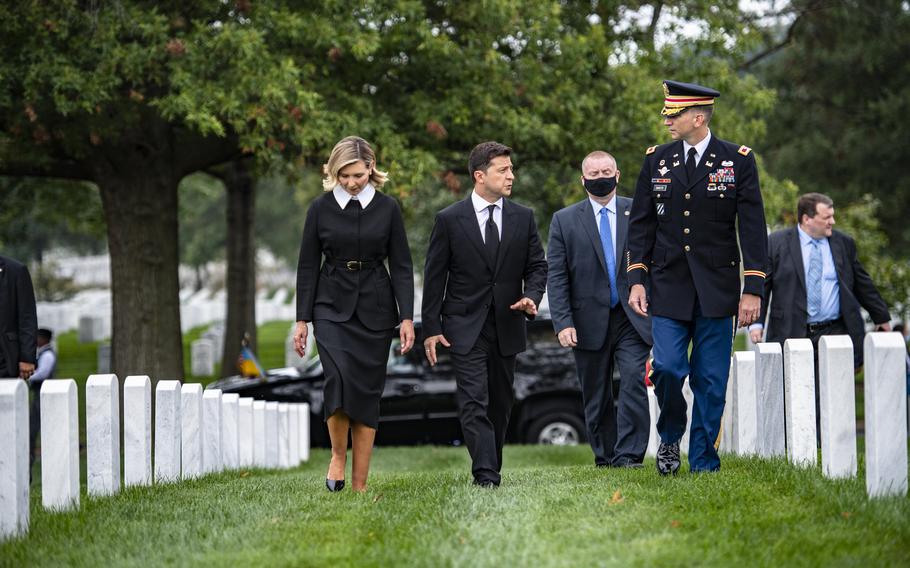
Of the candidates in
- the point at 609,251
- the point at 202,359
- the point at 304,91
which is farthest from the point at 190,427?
the point at 202,359

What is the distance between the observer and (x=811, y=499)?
5.80m

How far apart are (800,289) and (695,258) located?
3417 millimetres

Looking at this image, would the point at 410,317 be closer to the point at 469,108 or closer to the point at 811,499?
the point at 811,499

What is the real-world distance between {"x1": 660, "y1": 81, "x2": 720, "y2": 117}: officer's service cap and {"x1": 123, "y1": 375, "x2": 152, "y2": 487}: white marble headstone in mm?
3422

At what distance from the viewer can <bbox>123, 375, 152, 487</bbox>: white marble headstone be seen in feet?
25.0

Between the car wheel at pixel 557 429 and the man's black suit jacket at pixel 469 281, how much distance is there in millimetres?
7983

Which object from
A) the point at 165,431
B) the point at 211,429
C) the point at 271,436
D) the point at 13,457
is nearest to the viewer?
the point at 13,457

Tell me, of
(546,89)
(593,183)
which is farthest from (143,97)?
(593,183)

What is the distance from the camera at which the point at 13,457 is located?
5.64 meters

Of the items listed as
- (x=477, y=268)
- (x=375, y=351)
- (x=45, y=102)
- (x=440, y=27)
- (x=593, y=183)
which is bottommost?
(x=375, y=351)

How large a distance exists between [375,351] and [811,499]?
8.60 feet

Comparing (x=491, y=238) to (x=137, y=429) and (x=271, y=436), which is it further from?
(x=271, y=436)

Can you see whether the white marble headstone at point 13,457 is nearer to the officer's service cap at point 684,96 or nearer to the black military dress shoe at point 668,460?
the black military dress shoe at point 668,460

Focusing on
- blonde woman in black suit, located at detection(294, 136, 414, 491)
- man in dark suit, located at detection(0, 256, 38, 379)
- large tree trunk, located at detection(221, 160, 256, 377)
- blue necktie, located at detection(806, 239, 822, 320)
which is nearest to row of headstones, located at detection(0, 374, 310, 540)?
blonde woman in black suit, located at detection(294, 136, 414, 491)
